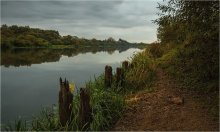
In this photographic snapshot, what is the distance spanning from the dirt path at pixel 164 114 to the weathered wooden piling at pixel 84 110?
739 mm

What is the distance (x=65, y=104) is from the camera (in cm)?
789

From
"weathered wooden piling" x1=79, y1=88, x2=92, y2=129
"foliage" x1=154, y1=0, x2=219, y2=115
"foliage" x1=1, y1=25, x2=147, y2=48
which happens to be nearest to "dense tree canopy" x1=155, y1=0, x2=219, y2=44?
"foliage" x1=154, y1=0, x2=219, y2=115

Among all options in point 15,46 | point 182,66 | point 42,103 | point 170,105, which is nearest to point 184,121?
point 170,105

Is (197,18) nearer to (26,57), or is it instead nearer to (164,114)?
(164,114)

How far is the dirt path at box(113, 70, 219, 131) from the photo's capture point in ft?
25.8

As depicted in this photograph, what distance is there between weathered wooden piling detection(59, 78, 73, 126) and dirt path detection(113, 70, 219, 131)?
1.18 meters

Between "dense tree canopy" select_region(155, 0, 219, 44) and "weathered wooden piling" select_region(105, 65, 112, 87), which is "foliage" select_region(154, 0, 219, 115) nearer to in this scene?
"dense tree canopy" select_region(155, 0, 219, 44)

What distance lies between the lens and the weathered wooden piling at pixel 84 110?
776cm

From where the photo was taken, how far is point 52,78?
859 inches

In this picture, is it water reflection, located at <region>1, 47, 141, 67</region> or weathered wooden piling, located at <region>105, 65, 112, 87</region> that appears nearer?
weathered wooden piling, located at <region>105, 65, 112, 87</region>

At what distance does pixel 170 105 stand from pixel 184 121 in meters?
1.38

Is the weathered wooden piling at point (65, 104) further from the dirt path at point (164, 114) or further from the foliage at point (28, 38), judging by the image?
the foliage at point (28, 38)

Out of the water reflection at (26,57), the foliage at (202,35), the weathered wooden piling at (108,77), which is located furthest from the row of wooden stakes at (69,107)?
the water reflection at (26,57)

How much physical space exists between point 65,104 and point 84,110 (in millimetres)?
474
